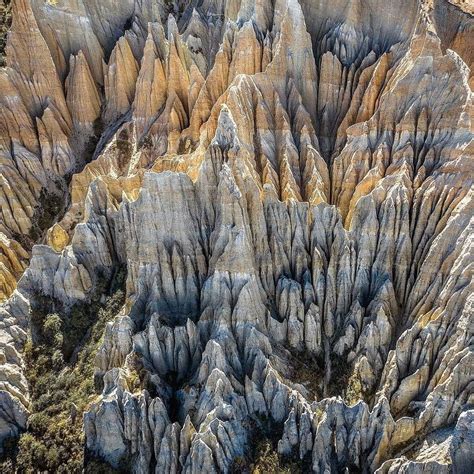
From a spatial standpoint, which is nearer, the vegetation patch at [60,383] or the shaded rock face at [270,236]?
the shaded rock face at [270,236]

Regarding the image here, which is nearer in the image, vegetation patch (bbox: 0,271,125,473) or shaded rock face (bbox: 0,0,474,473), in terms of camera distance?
shaded rock face (bbox: 0,0,474,473)

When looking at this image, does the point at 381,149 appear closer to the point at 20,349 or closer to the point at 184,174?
the point at 184,174

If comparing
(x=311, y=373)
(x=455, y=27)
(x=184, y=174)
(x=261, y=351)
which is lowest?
(x=311, y=373)

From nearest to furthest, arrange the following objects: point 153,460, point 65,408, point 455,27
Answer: point 153,460, point 65,408, point 455,27

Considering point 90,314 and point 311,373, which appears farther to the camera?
point 90,314

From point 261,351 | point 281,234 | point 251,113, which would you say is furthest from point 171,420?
point 251,113
